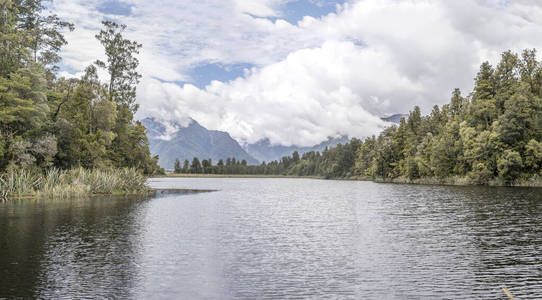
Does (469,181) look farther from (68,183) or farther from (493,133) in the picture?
(68,183)

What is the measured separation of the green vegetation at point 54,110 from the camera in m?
53.4

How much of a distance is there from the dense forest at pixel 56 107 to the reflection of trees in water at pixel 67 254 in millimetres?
22245

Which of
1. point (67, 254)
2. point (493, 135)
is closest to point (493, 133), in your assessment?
point (493, 135)

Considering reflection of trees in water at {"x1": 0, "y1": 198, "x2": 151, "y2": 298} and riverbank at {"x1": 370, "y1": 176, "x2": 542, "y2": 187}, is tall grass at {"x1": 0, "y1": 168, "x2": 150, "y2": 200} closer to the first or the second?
reflection of trees in water at {"x1": 0, "y1": 198, "x2": 151, "y2": 298}

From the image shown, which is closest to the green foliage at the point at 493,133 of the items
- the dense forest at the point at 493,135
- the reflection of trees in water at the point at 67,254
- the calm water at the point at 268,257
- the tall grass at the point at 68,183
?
the dense forest at the point at 493,135

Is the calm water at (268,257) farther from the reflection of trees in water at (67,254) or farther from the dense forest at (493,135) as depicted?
the dense forest at (493,135)

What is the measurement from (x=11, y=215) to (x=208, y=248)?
22846 millimetres

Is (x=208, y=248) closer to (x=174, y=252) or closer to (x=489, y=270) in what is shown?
(x=174, y=252)

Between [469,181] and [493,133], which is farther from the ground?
[493,133]

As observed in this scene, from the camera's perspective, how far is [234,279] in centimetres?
1684

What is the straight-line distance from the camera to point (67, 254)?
20.6m

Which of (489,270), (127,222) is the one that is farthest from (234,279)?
(127,222)

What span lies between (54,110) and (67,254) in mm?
53740

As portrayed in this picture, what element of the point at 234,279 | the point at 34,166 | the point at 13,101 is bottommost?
the point at 234,279
